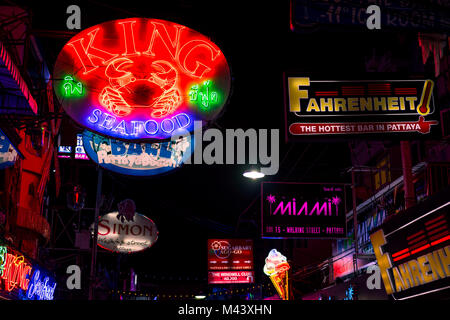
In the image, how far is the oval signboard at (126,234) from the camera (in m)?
16.1

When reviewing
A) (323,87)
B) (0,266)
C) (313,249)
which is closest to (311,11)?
(323,87)

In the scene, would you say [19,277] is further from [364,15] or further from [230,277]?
[230,277]

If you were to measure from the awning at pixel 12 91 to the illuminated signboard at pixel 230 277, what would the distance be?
17.6 meters

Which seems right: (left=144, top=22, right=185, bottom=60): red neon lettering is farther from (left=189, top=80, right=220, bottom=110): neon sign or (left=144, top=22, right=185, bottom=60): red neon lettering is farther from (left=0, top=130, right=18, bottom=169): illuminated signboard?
(left=0, top=130, right=18, bottom=169): illuminated signboard

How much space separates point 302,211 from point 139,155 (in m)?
7.98

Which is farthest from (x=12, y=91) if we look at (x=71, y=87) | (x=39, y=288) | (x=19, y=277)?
(x=39, y=288)

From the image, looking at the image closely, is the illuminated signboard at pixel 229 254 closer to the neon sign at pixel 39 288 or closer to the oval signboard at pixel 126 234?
the oval signboard at pixel 126 234

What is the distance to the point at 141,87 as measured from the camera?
8.62 m

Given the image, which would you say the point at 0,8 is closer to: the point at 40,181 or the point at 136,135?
the point at 40,181

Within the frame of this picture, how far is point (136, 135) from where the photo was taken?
8109 millimetres

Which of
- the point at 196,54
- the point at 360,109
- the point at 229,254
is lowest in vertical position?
the point at 360,109

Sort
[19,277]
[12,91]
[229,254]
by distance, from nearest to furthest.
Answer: [12,91] < [19,277] < [229,254]

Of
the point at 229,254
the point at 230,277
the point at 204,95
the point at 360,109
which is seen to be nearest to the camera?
the point at 204,95
